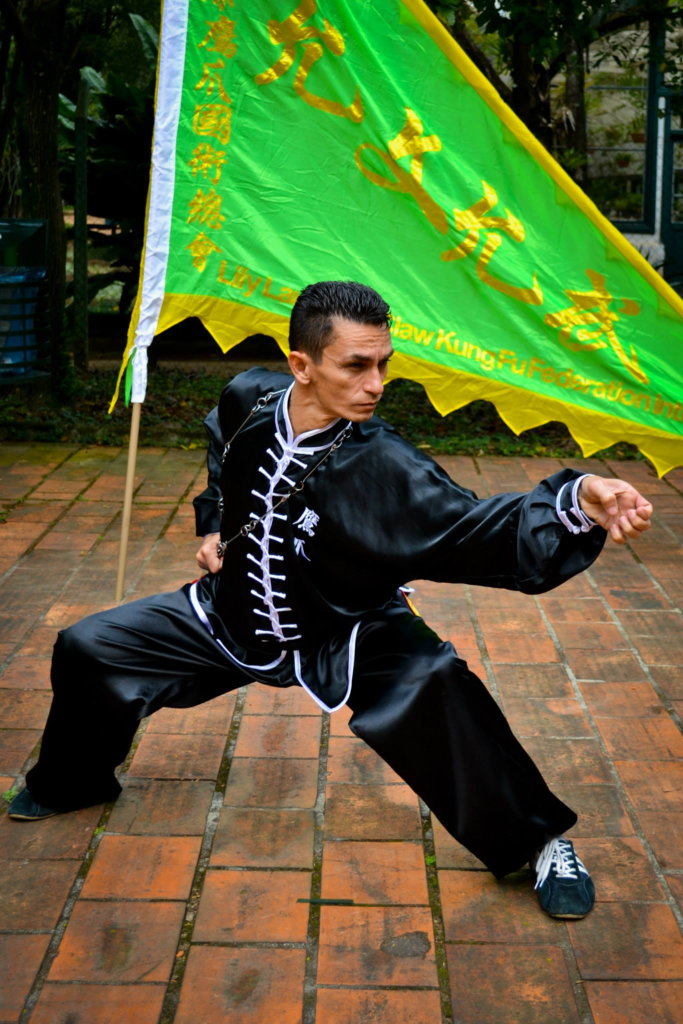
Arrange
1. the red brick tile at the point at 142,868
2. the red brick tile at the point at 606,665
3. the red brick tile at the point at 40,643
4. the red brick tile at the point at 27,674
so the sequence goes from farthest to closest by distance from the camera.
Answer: the red brick tile at the point at 40,643 < the red brick tile at the point at 606,665 < the red brick tile at the point at 27,674 < the red brick tile at the point at 142,868

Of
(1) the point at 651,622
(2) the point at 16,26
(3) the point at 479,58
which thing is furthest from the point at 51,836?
(3) the point at 479,58

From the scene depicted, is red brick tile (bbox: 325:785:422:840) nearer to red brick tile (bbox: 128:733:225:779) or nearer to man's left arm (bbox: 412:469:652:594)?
red brick tile (bbox: 128:733:225:779)

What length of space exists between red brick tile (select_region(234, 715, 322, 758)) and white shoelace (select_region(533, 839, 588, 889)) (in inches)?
37.3

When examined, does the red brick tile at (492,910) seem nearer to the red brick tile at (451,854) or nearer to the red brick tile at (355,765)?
the red brick tile at (451,854)

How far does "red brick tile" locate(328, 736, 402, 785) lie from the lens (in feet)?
11.4

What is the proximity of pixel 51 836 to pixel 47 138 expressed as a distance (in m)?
6.52

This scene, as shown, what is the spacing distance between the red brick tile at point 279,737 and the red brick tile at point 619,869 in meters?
0.96

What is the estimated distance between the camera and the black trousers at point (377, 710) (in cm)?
A: 276

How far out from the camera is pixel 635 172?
37.9ft

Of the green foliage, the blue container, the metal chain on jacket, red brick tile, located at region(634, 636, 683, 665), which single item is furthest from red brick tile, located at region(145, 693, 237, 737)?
the green foliage

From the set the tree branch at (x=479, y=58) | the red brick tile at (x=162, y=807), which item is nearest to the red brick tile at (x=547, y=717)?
the red brick tile at (x=162, y=807)

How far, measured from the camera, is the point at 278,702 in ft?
13.1

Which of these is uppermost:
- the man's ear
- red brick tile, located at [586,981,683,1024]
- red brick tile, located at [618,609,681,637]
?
the man's ear

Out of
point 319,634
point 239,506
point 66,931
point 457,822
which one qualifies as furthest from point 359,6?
point 66,931
